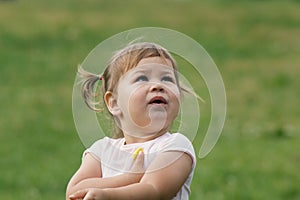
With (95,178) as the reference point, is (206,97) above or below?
below

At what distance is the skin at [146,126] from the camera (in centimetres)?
333

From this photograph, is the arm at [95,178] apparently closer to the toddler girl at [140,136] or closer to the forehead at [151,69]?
the toddler girl at [140,136]

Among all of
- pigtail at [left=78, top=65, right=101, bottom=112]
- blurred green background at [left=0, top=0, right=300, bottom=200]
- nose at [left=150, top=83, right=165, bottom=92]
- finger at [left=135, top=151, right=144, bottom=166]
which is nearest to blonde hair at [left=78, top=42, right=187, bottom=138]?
pigtail at [left=78, top=65, right=101, bottom=112]

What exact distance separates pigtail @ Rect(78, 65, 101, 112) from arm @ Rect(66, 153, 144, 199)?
192mm

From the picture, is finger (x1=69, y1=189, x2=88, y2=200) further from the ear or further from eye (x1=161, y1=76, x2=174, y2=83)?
eye (x1=161, y1=76, x2=174, y2=83)

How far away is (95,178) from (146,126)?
0.79 feet

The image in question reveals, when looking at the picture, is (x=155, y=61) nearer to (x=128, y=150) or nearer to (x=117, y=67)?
(x=117, y=67)

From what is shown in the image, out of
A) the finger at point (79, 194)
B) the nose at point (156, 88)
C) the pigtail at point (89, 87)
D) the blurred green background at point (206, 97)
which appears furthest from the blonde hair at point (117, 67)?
the blurred green background at point (206, 97)

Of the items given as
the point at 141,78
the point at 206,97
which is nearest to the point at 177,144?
the point at 141,78

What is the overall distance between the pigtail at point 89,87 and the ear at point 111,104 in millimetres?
45

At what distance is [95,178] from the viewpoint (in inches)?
138

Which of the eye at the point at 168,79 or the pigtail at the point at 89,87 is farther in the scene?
the pigtail at the point at 89,87

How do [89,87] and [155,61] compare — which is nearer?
[155,61]

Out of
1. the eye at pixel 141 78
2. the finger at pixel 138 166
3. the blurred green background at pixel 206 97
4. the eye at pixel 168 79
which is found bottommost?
the blurred green background at pixel 206 97
